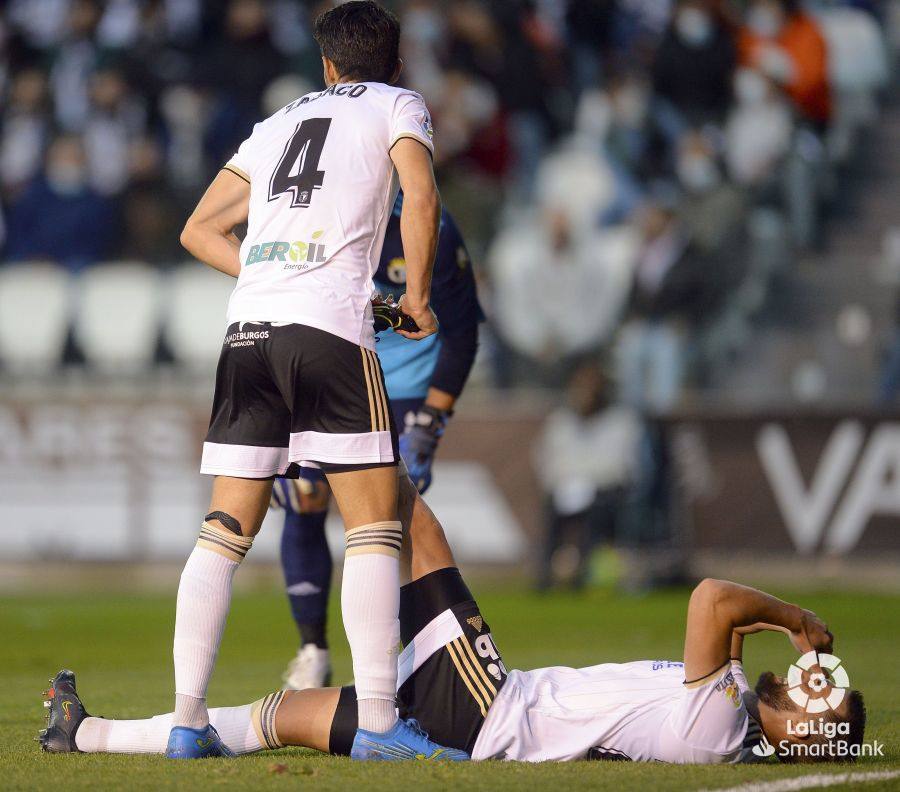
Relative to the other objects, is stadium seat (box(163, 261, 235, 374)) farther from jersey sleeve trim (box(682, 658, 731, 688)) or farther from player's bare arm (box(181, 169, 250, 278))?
jersey sleeve trim (box(682, 658, 731, 688))

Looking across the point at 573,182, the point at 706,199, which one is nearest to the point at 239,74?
the point at 573,182

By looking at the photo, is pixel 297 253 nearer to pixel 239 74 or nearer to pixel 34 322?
pixel 34 322

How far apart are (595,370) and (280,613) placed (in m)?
3.53

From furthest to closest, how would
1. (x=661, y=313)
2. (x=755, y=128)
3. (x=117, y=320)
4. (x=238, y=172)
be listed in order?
1. (x=755, y=128)
2. (x=117, y=320)
3. (x=661, y=313)
4. (x=238, y=172)

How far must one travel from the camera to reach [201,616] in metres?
4.69

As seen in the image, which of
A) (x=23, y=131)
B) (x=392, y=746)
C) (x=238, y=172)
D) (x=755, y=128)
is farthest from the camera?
(x=23, y=131)

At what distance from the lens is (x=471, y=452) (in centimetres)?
1363

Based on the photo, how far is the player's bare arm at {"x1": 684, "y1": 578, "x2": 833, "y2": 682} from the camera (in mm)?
4531

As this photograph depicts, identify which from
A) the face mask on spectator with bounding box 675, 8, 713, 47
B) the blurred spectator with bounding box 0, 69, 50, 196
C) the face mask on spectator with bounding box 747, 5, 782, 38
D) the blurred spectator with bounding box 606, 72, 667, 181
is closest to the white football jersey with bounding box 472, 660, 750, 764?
the blurred spectator with bounding box 606, 72, 667, 181

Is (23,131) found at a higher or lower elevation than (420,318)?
higher

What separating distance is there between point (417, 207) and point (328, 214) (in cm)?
27

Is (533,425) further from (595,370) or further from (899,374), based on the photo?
(899,374)

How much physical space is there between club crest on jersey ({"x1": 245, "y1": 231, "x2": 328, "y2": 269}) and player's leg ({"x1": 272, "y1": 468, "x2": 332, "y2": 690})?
202 cm

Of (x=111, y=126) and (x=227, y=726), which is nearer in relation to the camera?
(x=227, y=726)
